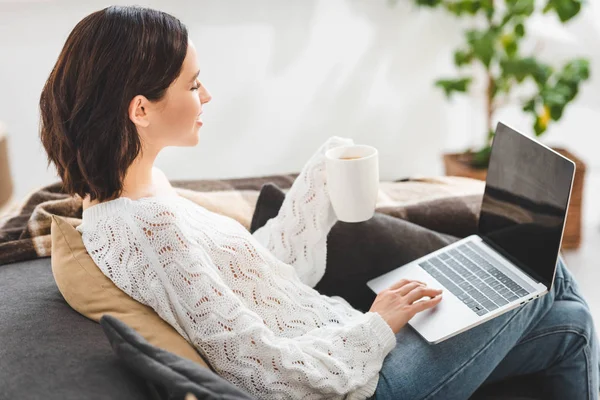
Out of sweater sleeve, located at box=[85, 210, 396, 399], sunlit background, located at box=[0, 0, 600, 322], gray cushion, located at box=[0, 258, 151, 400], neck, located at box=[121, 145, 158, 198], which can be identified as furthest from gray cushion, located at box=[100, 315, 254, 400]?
sunlit background, located at box=[0, 0, 600, 322]

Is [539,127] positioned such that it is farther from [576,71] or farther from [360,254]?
[360,254]

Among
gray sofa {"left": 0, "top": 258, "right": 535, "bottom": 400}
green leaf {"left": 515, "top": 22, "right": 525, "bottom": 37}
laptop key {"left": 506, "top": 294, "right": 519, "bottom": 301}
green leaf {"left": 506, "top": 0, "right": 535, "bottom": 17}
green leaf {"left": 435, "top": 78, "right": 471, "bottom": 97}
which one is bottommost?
laptop key {"left": 506, "top": 294, "right": 519, "bottom": 301}

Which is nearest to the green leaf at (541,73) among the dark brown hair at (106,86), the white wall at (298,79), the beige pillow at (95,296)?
the white wall at (298,79)

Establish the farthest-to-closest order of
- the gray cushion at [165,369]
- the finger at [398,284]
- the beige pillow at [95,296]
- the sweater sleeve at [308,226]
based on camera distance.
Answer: the sweater sleeve at [308,226], the finger at [398,284], the beige pillow at [95,296], the gray cushion at [165,369]

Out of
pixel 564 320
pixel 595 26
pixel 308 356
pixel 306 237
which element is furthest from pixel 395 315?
pixel 595 26

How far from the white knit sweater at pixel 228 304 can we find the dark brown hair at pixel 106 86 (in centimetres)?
7

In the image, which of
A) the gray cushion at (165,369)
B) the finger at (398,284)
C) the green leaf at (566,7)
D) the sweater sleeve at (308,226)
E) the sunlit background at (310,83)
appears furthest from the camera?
the sunlit background at (310,83)

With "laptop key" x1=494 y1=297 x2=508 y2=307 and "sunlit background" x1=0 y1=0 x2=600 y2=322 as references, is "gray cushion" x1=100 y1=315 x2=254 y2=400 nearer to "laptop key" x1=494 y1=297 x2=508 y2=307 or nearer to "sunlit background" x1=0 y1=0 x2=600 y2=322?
"laptop key" x1=494 y1=297 x2=508 y2=307

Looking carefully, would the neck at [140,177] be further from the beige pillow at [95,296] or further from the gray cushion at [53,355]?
the gray cushion at [53,355]

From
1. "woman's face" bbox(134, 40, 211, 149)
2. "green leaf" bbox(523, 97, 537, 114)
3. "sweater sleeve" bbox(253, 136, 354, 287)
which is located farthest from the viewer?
"green leaf" bbox(523, 97, 537, 114)

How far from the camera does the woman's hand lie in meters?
1.31

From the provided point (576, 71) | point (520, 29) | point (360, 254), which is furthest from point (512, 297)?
point (520, 29)

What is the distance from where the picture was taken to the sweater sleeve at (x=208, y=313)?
1172 mm

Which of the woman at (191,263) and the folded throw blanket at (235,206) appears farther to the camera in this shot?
the folded throw blanket at (235,206)
